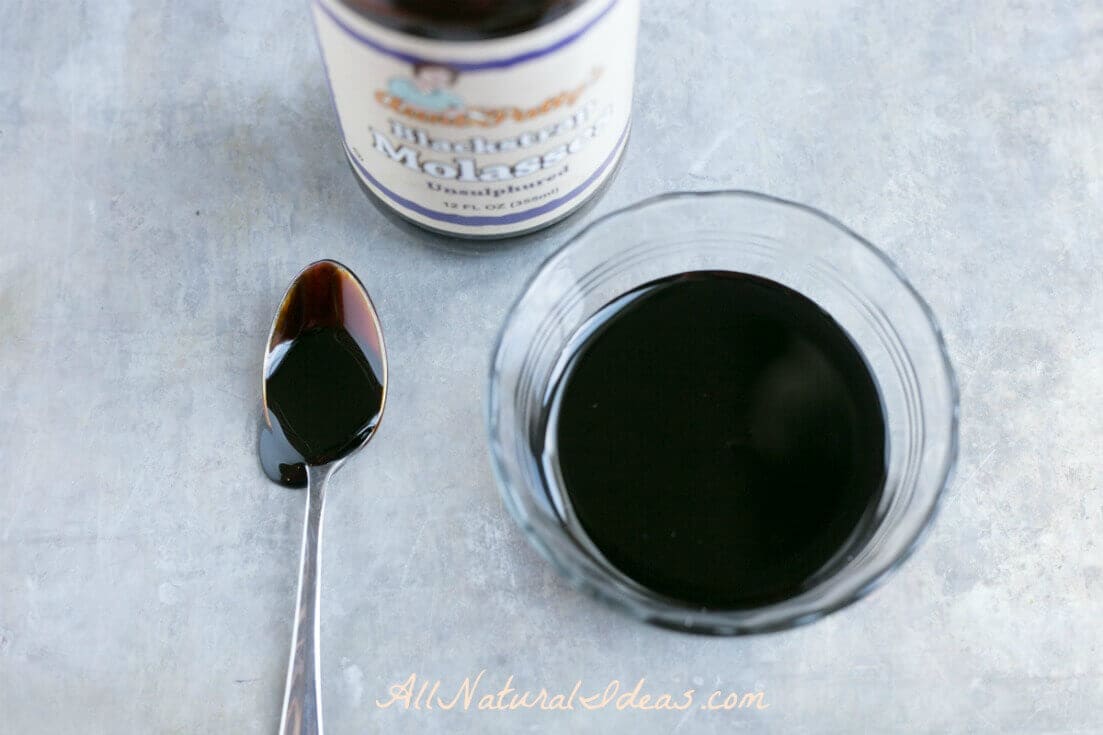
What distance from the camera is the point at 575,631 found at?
2.70 feet

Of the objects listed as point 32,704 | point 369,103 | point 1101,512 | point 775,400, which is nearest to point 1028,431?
point 1101,512

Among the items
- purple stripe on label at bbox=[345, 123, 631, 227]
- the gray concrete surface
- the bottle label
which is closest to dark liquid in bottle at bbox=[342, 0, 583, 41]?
the bottle label

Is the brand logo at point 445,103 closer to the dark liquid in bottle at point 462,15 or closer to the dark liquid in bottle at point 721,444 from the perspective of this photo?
the dark liquid in bottle at point 462,15

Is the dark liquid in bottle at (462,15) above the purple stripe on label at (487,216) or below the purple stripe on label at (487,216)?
above

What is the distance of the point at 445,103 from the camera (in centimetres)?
64

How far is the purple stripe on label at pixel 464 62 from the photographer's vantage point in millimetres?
602

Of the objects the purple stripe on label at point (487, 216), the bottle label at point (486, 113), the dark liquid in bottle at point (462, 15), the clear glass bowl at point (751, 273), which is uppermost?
the dark liquid in bottle at point (462, 15)

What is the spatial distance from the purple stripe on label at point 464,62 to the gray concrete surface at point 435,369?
27 centimetres

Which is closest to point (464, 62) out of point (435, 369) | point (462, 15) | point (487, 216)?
point (462, 15)

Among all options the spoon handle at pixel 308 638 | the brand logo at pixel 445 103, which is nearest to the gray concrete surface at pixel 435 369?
the spoon handle at pixel 308 638

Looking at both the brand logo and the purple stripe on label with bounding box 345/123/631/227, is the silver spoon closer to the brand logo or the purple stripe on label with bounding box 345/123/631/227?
the purple stripe on label with bounding box 345/123/631/227

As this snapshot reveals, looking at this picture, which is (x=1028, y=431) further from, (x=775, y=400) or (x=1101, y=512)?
(x=775, y=400)

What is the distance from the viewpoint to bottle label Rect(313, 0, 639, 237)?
1.98 feet

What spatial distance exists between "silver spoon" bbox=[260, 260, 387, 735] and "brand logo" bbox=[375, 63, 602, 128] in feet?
0.72
